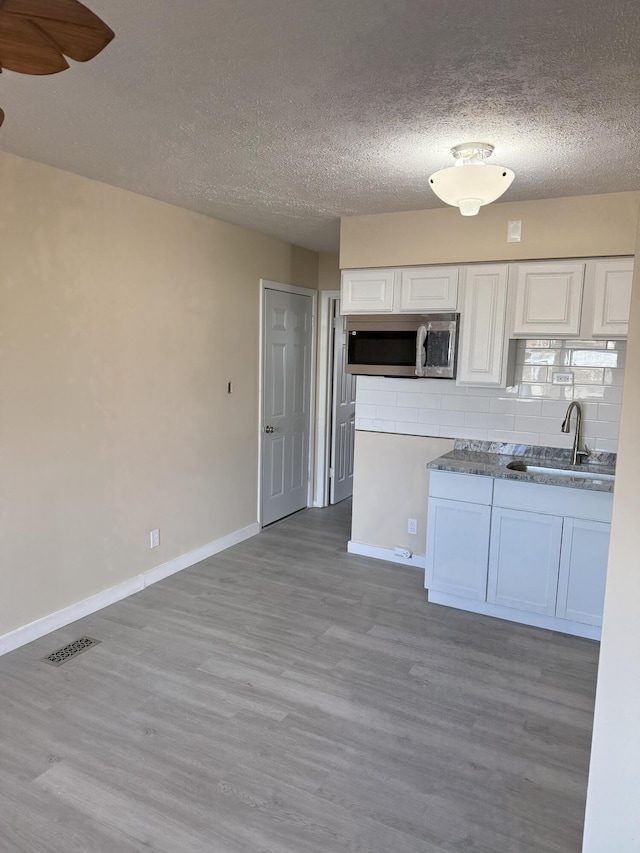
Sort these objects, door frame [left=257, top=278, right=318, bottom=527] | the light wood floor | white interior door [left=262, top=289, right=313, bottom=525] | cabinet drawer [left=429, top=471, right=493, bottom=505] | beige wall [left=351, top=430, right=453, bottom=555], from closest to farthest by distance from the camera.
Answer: the light wood floor
cabinet drawer [left=429, top=471, right=493, bottom=505]
beige wall [left=351, top=430, right=453, bottom=555]
door frame [left=257, top=278, right=318, bottom=527]
white interior door [left=262, top=289, right=313, bottom=525]

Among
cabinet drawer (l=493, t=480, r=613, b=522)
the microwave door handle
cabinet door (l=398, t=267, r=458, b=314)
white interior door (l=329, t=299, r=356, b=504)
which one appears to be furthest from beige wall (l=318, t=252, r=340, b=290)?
cabinet drawer (l=493, t=480, r=613, b=522)

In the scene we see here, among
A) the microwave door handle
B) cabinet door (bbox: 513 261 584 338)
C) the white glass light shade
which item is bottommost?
the microwave door handle

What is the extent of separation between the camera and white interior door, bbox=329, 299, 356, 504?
18.3ft

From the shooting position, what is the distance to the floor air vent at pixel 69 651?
291 cm

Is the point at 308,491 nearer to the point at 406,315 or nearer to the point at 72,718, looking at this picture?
the point at 406,315

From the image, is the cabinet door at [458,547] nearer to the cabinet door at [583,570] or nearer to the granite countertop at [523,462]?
the granite countertop at [523,462]

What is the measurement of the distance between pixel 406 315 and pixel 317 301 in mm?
1871

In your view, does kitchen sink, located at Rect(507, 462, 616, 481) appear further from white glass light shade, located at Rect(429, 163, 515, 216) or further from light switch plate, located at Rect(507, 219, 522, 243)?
white glass light shade, located at Rect(429, 163, 515, 216)

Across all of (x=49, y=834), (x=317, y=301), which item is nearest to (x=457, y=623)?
(x=49, y=834)

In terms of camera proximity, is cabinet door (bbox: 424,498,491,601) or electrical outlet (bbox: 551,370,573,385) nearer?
cabinet door (bbox: 424,498,491,601)

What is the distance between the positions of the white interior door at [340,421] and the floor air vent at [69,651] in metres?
3.11

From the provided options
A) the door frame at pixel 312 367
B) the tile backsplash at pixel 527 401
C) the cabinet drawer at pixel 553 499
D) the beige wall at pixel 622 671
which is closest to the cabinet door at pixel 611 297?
the tile backsplash at pixel 527 401

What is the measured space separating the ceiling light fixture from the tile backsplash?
1464 millimetres

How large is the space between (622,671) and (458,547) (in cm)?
232
